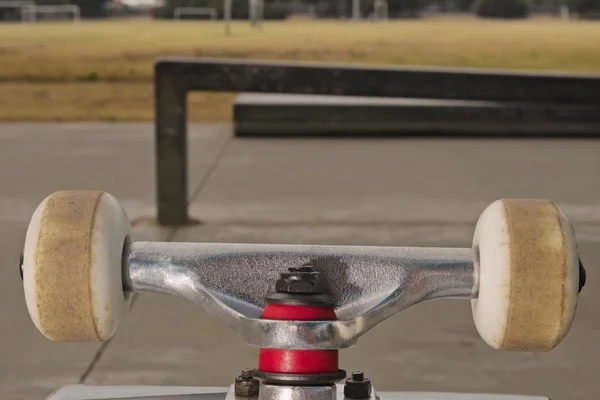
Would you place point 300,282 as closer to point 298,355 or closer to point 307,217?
point 298,355

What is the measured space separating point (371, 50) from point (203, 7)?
35.6 feet

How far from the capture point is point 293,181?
25.2 feet

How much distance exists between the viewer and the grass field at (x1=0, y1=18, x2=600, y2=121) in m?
19.7

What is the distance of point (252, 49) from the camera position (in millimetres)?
23094

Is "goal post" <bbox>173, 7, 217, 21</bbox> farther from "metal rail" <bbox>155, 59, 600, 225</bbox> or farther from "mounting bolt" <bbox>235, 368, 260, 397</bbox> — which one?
"mounting bolt" <bbox>235, 368, 260, 397</bbox>

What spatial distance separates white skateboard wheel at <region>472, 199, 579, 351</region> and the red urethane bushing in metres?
0.17

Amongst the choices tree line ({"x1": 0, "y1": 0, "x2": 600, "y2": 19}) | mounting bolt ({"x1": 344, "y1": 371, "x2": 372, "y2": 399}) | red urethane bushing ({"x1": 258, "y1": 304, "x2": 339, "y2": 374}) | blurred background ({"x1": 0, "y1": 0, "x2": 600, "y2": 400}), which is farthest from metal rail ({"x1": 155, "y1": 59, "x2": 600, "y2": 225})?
tree line ({"x1": 0, "y1": 0, "x2": 600, "y2": 19})

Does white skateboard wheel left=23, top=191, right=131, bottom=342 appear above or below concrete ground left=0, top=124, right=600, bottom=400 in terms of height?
above

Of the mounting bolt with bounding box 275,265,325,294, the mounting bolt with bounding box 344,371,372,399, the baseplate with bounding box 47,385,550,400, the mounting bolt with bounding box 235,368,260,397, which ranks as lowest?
the baseplate with bounding box 47,385,550,400

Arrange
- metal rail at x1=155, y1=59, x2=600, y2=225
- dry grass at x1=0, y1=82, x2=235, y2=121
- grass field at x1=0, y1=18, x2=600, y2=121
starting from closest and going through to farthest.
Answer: metal rail at x1=155, y1=59, x2=600, y2=225
dry grass at x1=0, y1=82, x2=235, y2=121
grass field at x1=0, y1=18, x2=600, y2=121

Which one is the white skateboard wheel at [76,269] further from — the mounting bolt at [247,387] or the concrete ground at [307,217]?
the concrete ground at [307,217]

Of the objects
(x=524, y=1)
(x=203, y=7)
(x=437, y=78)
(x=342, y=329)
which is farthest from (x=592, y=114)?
(x=203, y=7)

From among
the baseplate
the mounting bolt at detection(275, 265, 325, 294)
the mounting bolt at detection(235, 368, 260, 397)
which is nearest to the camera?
the mounting bolt at detection(275, 265, 325, 294)

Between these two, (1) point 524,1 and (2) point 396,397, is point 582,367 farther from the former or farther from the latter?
(1) point 524,1
